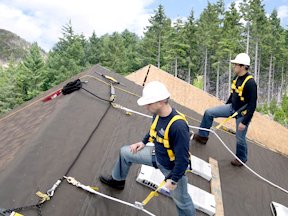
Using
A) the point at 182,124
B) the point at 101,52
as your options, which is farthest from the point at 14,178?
the point at 101,52

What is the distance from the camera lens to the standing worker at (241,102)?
4.81 m

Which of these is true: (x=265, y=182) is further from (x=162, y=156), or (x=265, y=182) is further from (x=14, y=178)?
(x=14, y=178)

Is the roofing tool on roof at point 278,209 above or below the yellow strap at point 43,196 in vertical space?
below

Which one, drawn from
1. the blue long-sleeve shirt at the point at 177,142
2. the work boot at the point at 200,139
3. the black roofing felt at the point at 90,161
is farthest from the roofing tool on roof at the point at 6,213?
the work boot at the point at 200,139

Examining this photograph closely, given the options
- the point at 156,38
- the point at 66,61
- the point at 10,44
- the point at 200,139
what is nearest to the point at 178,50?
the point at 156,38

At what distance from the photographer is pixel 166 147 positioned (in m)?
3.16

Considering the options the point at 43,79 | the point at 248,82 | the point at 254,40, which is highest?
the point at 254,40

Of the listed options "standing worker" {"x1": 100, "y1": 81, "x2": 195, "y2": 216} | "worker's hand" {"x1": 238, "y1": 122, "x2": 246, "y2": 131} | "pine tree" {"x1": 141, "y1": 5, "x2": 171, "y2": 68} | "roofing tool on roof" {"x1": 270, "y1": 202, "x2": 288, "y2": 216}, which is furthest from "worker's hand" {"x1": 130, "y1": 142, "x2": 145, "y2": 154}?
"pine tree" {"x1": 141, "y1": 5, "x2": 171, "y2": 68}

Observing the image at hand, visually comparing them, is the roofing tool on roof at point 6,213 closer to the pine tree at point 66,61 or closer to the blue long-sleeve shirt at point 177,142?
the blue long-sleeve shirt at point 177,142

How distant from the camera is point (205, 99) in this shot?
32.6 ft

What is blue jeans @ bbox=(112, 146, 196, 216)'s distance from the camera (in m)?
3.41

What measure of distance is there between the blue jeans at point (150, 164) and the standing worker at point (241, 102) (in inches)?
76.1

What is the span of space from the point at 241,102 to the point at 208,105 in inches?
185

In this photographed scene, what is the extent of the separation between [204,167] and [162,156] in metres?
1.89
